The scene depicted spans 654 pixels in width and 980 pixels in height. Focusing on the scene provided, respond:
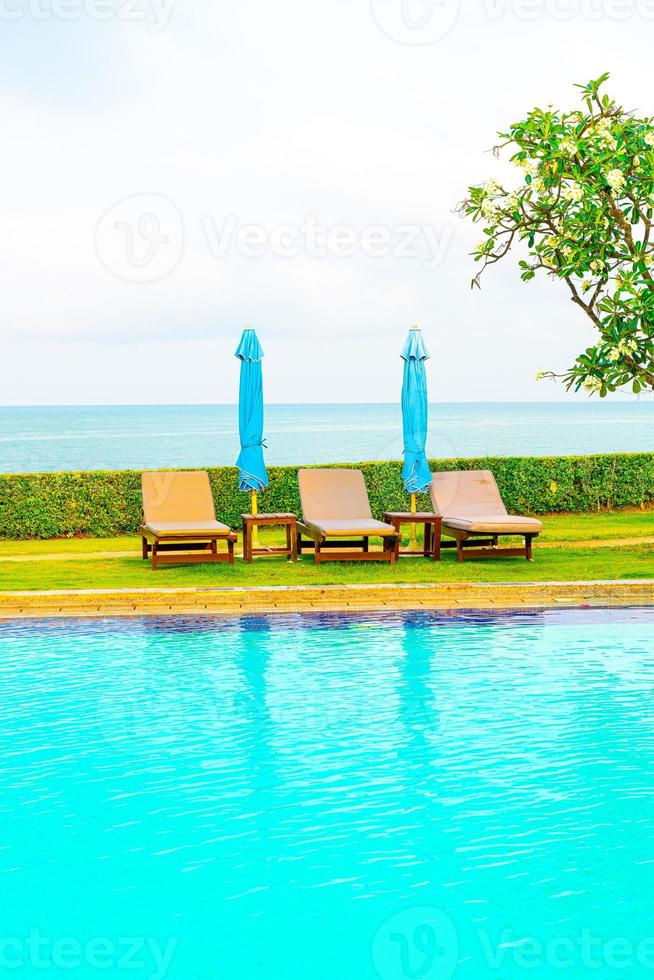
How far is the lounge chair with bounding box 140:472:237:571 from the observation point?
14.2 m

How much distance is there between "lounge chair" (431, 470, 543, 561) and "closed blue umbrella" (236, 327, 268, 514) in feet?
8.38

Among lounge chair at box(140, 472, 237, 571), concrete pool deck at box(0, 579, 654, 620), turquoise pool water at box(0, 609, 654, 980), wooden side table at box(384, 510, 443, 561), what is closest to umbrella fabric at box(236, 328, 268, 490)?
lounge chair at box(140, 472, 237, 571)

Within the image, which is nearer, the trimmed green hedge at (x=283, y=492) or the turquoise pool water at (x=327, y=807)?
the turquoise pool water at (x=327, y=807)

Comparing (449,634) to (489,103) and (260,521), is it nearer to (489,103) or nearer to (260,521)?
(260,521)

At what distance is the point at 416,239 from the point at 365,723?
9907 millimetres

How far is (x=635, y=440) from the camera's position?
10056 centimetres

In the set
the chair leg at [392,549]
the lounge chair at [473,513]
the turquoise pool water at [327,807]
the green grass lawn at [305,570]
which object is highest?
the lounge chair at [473,513]

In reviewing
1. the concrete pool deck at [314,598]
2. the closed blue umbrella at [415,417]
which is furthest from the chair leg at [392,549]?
the concrete pool deck at [314,598]

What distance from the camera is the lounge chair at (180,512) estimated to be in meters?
14.2

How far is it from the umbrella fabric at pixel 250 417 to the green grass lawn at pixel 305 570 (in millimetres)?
1240

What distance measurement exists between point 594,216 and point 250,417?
5.33 m

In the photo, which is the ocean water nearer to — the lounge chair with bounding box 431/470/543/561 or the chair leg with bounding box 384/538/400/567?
the lounge chair with bounding box 431/470/543/561

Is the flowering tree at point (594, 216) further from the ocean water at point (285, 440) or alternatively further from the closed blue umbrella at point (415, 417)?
the ocean water at point (285, 440)

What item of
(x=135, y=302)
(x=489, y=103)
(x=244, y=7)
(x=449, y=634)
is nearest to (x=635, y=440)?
(x=135, y=302)
